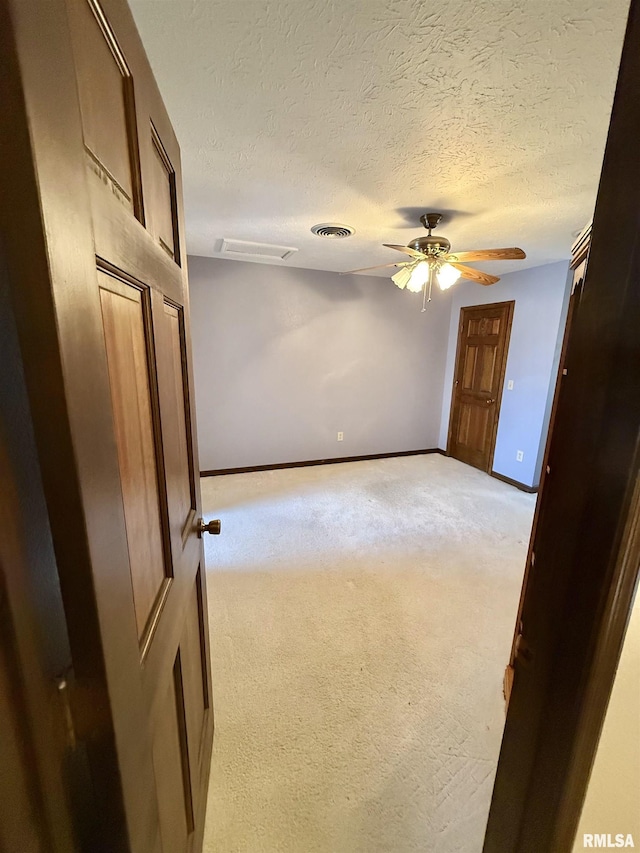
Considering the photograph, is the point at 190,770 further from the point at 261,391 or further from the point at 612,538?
the point at 261,391

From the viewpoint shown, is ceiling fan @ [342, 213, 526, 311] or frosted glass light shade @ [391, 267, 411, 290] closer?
ceiling fan @ [342, 213, 526, 311]

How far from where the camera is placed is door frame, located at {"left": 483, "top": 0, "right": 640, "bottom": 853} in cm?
44

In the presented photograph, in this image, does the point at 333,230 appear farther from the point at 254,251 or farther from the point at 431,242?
the point at 254,251

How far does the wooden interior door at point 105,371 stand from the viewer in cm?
33

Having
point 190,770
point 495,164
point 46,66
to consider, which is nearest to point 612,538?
point 46,66

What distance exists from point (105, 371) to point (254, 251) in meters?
3.17

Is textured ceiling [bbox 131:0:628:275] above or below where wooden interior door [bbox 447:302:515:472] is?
above

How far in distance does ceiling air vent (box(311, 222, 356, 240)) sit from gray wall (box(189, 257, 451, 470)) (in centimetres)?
125

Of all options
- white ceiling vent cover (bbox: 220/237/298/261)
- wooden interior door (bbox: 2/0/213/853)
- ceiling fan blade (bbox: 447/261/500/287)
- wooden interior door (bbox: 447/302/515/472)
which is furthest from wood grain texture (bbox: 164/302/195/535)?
wooden interior door (bbox: 447/302/515/472)

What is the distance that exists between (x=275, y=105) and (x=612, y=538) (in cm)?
159

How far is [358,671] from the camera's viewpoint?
5.67 feet

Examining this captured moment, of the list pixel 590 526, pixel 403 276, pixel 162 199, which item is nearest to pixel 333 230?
pixel 403 276

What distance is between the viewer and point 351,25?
0.96 meters

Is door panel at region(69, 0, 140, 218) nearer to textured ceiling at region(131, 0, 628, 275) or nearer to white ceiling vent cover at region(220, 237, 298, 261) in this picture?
textured ceiling at region(131, 0, 628, 275)
